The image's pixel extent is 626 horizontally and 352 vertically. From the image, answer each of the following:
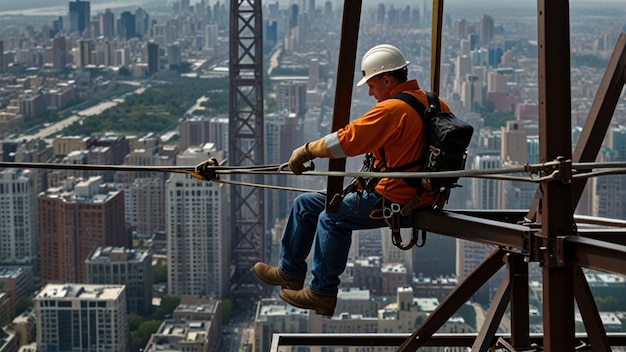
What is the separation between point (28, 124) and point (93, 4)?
24.2ft

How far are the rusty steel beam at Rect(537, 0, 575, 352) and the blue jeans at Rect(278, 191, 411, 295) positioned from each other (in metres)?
0.54

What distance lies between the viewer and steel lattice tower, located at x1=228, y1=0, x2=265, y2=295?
20797mm

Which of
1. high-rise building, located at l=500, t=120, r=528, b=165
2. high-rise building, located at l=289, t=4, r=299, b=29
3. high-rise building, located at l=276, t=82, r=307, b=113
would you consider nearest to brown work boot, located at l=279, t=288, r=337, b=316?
high-rise building, located at l=500, t=120, r=528, b=165

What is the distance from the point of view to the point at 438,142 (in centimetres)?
258

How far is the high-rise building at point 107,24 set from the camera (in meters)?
33.5

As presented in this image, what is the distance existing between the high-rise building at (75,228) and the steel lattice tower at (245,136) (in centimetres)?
253

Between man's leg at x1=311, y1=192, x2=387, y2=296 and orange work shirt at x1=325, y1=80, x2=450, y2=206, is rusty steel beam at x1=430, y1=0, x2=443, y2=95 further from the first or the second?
man's leg at x1=311, y1=192, x2=387, y2=296

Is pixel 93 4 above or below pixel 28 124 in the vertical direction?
above

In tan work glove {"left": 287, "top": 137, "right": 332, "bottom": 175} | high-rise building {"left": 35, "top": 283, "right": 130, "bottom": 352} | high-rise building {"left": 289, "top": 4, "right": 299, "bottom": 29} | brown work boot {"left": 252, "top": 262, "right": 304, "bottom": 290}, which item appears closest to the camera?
tan work glove {"left": 287, "top": 137, "right": 332, "bottom": 175}

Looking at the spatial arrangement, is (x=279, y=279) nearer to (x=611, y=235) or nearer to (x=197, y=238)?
(x=611, y=235)

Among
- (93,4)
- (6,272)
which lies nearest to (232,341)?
(6,272)

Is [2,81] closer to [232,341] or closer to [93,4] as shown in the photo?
[93,4]

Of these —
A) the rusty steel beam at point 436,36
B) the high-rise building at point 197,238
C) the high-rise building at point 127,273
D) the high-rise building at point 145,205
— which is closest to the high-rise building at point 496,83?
the high-rise building at point 197,238

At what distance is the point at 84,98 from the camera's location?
3048 centimetres
